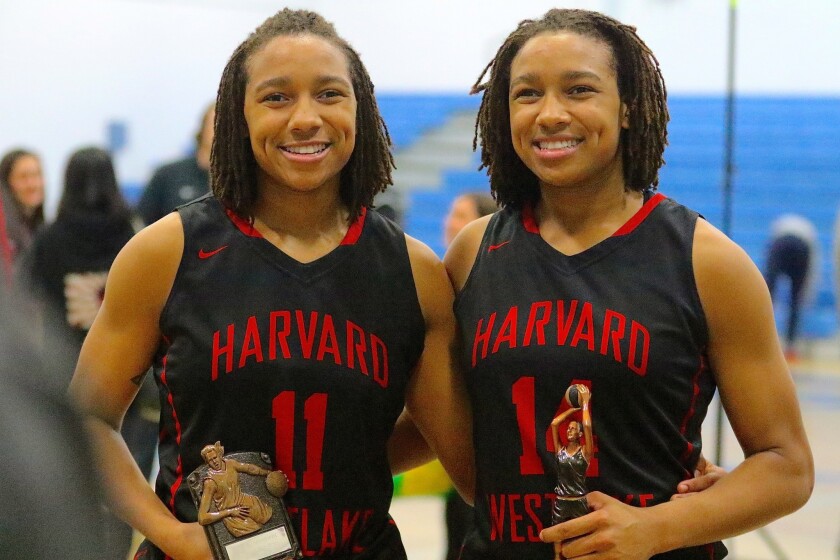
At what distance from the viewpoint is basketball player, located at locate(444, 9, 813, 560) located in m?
1.86

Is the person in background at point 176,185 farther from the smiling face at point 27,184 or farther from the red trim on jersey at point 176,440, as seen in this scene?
the red trim on jersey at point 176,440

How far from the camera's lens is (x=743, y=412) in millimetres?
1888

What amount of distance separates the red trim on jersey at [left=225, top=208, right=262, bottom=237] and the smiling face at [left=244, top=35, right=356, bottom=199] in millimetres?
103

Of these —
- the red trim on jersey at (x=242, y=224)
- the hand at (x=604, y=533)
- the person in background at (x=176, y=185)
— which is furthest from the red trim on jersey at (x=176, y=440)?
the person in background at (x=176, y=185)

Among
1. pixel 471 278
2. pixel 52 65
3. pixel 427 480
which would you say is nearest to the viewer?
pixel 471 278

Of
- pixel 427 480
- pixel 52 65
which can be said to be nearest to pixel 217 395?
pixel 427 480

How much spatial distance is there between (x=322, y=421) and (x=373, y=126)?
552mm

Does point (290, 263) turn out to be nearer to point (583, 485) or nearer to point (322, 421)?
point (322, 421)

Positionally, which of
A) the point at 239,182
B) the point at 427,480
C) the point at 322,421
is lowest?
the point at 427,480

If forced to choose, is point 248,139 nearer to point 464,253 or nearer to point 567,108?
point 464,253

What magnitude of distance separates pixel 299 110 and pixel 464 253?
1.37ft

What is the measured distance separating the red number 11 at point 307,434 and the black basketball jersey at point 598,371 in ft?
0.92

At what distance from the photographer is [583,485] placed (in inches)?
69.8

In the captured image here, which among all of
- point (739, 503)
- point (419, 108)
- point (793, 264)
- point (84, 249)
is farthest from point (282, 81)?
point (419, 108)
